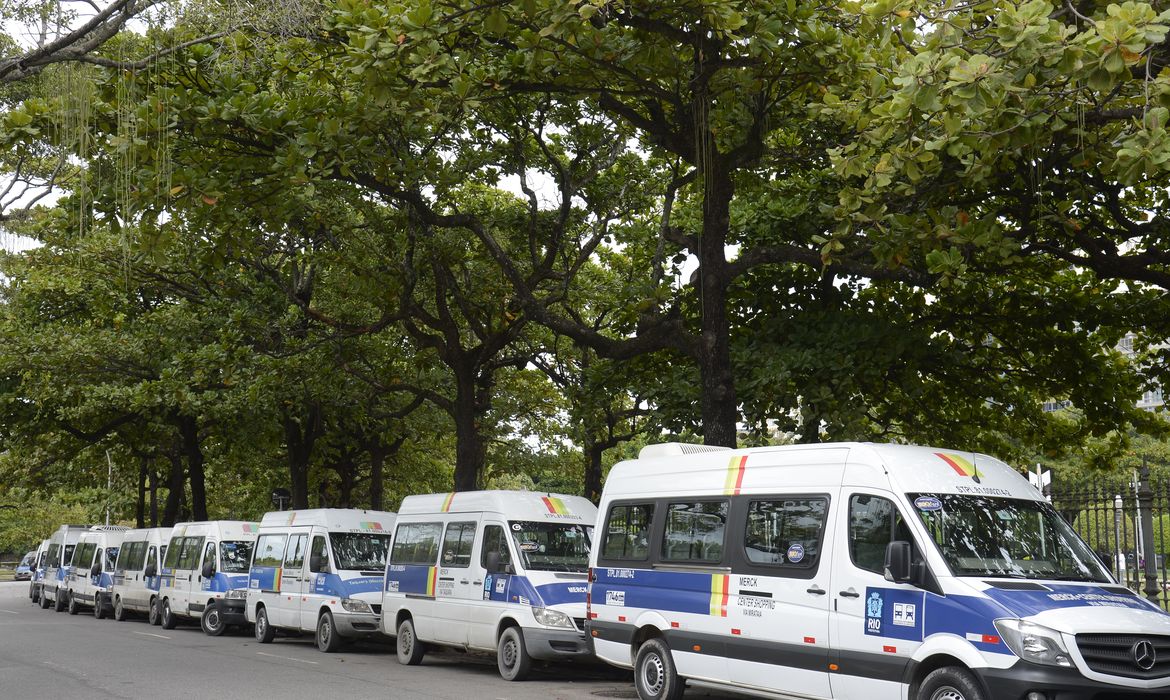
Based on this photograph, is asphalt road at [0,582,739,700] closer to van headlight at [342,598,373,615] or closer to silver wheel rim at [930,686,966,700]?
van headlight at [342,598,373,615]

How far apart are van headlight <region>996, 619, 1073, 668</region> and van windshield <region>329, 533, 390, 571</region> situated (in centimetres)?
1287

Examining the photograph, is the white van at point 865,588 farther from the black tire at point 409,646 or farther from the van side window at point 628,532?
the black tire at point 409,646

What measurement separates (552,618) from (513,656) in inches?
31.8

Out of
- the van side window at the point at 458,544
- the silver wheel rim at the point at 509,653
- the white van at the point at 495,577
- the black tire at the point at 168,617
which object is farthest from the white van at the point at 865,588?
the black tire at the point at 168,617

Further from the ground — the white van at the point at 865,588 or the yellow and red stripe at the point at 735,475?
the yellow and red stripe at the point at 735,475

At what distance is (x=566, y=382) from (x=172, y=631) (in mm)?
10135

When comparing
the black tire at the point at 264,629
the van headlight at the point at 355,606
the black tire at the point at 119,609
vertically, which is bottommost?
the black tire at the point at 119,609

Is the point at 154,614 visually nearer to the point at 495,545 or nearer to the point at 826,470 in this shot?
the point at 495,545

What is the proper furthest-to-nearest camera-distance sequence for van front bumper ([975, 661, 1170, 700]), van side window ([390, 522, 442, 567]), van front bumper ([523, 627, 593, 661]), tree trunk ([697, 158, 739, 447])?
van side window ([390, 522, 442, 567]) → tree trunk ([697, 158, 739, 447]) → van front bumper ([523, 627, 593, 661]) → van front bumper ([975, 661, 1170, 700])

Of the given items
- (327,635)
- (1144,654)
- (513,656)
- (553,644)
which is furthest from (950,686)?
(327,635)

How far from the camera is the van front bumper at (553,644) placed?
1441 cm

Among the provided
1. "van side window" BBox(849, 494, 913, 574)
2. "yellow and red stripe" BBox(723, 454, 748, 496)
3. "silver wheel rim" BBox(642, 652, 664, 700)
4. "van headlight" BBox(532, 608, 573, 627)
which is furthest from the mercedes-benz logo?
"van headlight" BBox(532, 608, 573, 627)

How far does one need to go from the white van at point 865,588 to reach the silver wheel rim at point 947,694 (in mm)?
11

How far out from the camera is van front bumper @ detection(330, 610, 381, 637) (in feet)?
61.9
